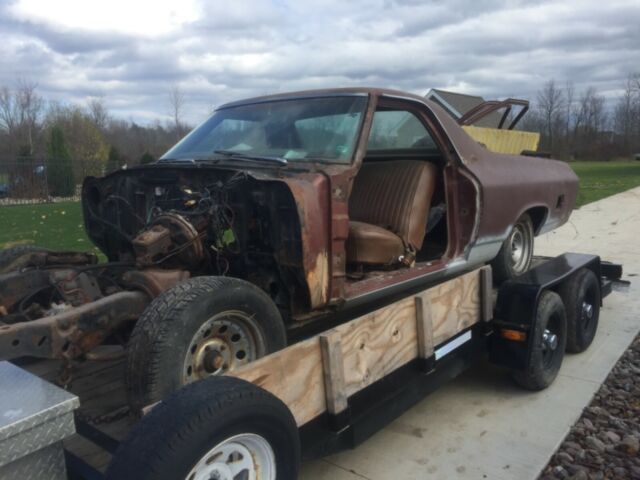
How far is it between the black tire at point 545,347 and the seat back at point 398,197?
3.21ft

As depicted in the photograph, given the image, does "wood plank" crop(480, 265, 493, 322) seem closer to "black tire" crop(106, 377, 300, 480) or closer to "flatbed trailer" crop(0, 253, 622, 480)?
"flatbed trailer" crop(0, 253, 622, 480)

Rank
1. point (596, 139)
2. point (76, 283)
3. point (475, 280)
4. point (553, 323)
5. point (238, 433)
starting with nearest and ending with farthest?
point (238, 433) < point (76, 283) < point (475, 280) < point (553, 323) < point (596, 139)

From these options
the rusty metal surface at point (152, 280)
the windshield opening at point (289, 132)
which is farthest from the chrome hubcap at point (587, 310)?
the rusty metal surface at point (152, 280)

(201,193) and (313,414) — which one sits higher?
(201,193)

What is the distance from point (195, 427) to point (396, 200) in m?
2.61

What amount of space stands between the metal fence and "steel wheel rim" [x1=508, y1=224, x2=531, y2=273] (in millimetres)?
21692

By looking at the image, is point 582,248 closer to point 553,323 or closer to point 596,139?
point 553,323

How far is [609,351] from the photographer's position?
16.1ft

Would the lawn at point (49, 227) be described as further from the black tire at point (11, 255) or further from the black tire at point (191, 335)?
the black tire at point (191, 335)

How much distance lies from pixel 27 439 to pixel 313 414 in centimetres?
129

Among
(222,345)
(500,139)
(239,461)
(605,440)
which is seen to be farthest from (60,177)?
(239,461)

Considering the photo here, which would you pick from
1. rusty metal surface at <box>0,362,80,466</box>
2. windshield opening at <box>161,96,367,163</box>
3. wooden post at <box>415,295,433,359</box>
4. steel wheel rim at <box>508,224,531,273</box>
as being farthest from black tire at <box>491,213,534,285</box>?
rusty metal surface at <box>0,362,80,466</box>

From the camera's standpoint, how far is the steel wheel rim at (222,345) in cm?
259

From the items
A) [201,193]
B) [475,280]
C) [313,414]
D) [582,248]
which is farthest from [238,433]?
[582,248]
